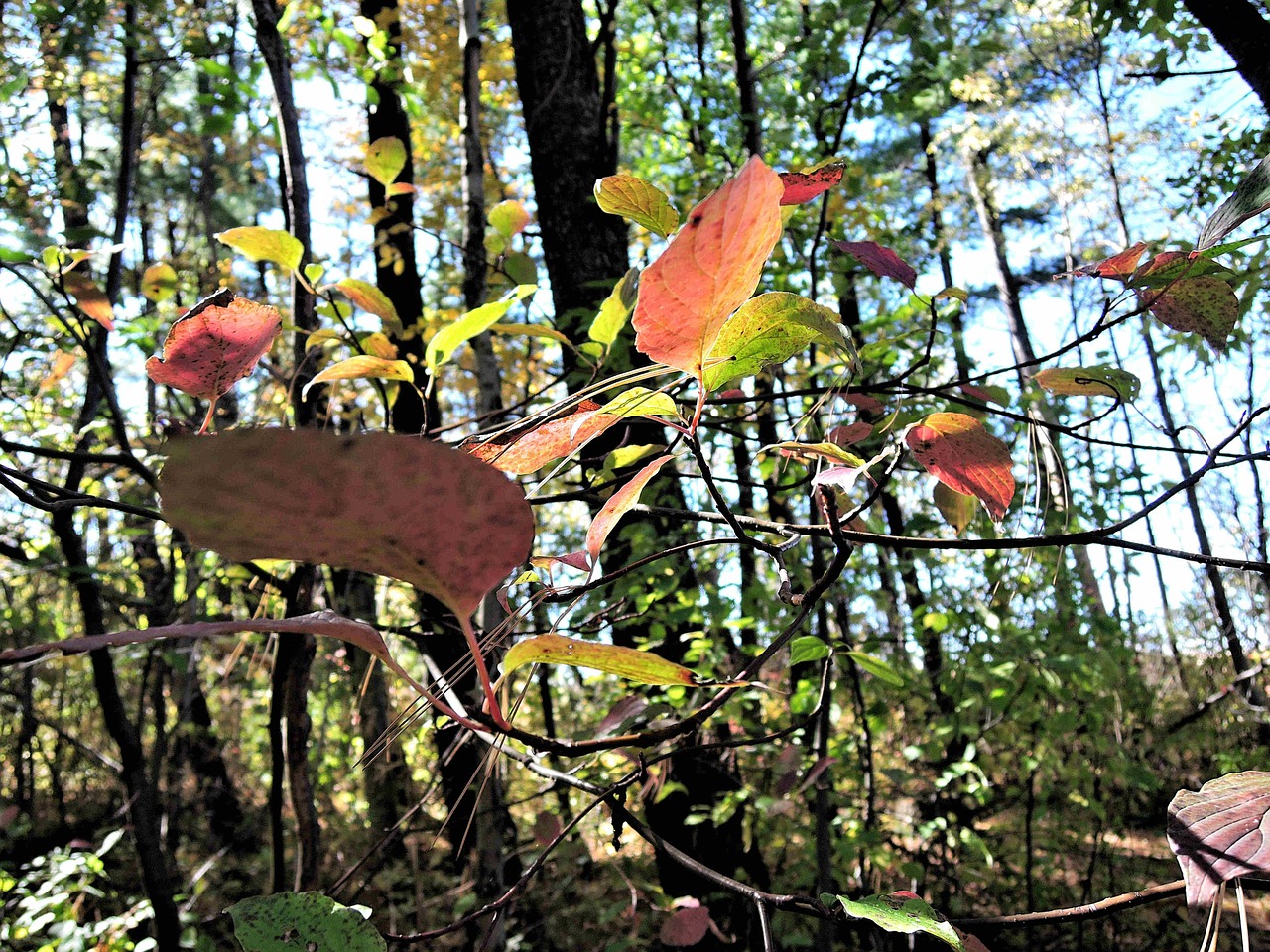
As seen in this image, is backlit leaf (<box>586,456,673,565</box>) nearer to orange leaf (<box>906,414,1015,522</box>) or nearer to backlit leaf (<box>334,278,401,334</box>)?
orange leaf (<box>906,414,1015,522</box>)

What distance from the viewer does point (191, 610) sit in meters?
1.90

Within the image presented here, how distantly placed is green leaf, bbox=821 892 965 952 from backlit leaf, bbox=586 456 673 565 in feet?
0.65

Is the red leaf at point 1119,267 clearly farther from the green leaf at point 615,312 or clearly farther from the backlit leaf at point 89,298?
the backlit leaf at point 89,298

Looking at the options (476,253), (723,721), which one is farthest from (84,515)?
(723,721)

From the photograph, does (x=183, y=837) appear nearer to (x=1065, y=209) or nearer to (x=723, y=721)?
(x=723, y=721)

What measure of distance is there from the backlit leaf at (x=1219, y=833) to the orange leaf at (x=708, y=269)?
0.93ft

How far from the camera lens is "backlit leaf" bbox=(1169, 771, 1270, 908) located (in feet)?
0.96

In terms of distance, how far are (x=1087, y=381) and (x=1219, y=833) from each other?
0.34 m

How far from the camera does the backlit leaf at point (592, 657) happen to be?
32 cm

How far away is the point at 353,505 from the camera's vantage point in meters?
0.22

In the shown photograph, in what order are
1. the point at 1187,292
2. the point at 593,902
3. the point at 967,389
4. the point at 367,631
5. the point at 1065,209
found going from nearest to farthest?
the point at 367,631 → the point at 1187,292 → the point at 967,389 → the point at 593,902 → the point at 1065,209

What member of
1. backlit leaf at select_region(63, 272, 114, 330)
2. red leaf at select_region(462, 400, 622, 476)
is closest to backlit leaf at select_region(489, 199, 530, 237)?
backlit leaf at select_region(63, 272, 114, 330)

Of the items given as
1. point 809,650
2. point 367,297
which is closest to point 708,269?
point 809,650

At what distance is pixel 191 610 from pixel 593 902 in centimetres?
210
